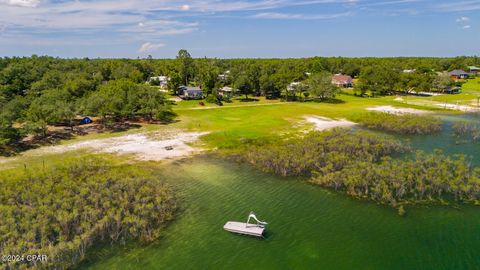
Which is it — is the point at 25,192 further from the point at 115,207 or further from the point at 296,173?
the point at 296,173

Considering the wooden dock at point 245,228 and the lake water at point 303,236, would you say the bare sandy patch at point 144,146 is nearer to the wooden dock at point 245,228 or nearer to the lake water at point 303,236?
the lake water at point 303,236

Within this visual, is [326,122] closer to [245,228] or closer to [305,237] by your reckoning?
[305,237]

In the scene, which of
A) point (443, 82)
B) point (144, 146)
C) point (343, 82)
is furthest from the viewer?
point (343, 82)

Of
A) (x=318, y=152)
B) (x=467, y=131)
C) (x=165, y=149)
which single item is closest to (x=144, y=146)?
(x=165, y=149)

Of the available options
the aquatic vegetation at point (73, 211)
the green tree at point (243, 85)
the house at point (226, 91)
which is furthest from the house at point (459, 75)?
the aquatic vegetation at point (73, 211)

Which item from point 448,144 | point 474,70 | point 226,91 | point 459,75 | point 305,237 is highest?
point 474,70

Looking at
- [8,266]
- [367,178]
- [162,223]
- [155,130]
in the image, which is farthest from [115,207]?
[155,130]

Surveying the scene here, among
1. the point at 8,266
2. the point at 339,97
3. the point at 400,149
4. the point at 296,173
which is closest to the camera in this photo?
the point at 8,266

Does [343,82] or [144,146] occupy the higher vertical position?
[343,82]
